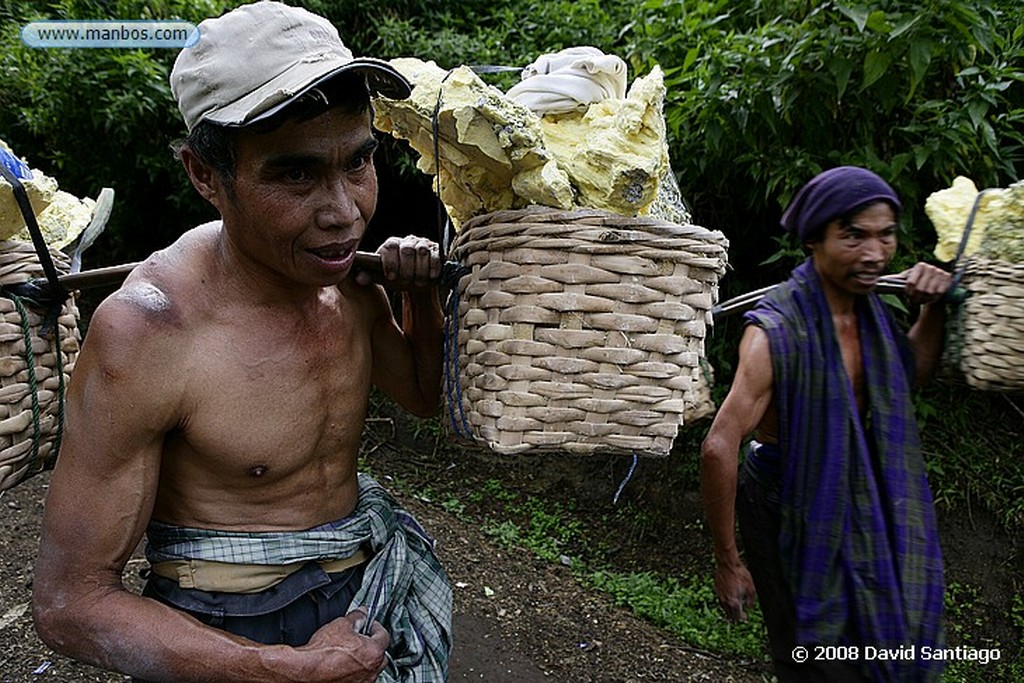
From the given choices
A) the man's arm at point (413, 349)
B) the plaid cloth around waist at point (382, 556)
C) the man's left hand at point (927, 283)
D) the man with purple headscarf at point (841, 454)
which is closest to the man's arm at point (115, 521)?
the plaid cloth around waist at point (382, 556)

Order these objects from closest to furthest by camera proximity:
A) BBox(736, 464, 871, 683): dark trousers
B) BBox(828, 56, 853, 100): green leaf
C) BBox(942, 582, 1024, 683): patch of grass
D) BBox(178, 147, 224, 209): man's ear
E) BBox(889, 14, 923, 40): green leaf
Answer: BBox(178, 147, 224, 209): man's ear, BBox(736, 464, 871, 683): dark trousers, BBox(889, 14, 923, 40): green leaf, BBox(828, 56, 853, 100): green leaf, BBox(942, 582, 1024, 683): patch of grass

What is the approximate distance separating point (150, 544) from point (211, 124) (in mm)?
781

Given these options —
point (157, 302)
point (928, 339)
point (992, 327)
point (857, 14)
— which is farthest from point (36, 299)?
point (857, 14)

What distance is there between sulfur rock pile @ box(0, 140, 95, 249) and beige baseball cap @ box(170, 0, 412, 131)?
40cm

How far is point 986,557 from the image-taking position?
3.76 metres

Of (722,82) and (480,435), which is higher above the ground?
(722,82)

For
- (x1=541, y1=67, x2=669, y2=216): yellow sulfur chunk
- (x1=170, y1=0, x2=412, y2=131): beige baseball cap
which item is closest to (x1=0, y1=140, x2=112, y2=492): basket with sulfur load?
(x1=170, y1=0, x2=412, y2=131): beige baseball cap

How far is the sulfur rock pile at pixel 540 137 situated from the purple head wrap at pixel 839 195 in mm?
950

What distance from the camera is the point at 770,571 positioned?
2.71m

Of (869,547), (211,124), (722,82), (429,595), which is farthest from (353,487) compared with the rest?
(722,82)

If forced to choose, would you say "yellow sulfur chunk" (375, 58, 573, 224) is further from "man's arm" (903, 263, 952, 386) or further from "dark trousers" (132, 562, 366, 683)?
"man's arm" (903, 263, 952, 386)

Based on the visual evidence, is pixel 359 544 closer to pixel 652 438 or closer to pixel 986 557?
pixel 652 438

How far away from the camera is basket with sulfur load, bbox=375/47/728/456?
58.5 inches

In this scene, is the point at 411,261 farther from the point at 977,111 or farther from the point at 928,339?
the point at 977,111
